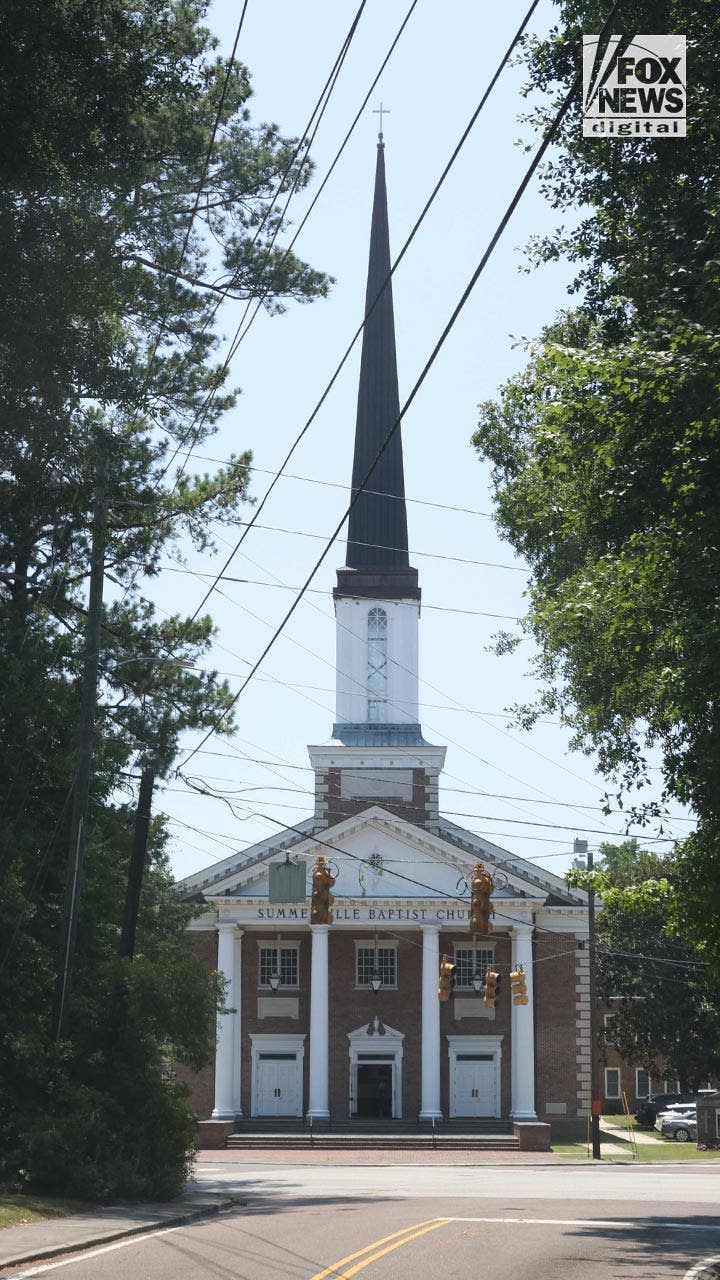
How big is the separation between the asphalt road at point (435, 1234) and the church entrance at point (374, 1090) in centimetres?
1960

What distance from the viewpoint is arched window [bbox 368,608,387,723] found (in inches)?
2229

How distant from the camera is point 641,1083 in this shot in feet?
254

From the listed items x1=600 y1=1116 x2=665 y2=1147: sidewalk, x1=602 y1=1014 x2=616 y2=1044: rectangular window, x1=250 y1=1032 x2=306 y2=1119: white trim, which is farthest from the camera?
x1=602 y1=1014 x2=616 y2=1044: rectangular window

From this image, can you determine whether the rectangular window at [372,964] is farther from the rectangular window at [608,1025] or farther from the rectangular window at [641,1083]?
the rectangular window at [641,1083]

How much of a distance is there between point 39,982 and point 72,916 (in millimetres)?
1957

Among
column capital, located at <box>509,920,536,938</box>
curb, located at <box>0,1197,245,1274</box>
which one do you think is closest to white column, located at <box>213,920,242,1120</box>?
column capital, located at <box>509,920,536,938</box>

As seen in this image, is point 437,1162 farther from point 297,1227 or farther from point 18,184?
point 18,184

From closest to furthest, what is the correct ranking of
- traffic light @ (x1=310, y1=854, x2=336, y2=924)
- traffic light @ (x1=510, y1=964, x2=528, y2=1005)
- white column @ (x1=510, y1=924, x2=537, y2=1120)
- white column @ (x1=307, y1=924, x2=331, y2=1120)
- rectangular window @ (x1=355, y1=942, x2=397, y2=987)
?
1. traffic light @ (x1=310, y1=854, x2=336, y2=924)
2. traffic light @ (x1=510, y1=964, x2=528, y2=1005)
3. white column @ (x1=307, y1=924, x2=331, y2=1120)
4. white column @ (x1=510, y1=924, x2=537, y2=1120)
5. rectangular window @ (x1=355, y1=942, x2=397, y2=987)

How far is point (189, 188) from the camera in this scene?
81.5 ft

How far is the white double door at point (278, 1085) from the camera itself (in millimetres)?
49500

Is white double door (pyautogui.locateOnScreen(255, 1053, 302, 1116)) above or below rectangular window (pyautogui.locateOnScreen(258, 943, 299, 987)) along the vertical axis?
below

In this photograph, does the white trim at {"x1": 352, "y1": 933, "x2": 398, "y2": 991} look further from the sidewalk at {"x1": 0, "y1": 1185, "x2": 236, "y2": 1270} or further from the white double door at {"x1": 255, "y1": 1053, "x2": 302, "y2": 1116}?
the sidewalk at {"x1": 0, "y1": 1185, "x2": 236, "y2": 1270}

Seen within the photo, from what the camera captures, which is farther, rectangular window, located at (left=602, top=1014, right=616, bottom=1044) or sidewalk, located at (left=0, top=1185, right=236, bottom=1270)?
rectangular window, located at (left=602, top=1014, right=616, bottom=1044)

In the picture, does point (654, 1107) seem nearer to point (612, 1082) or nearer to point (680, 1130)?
point (680, 1130)
